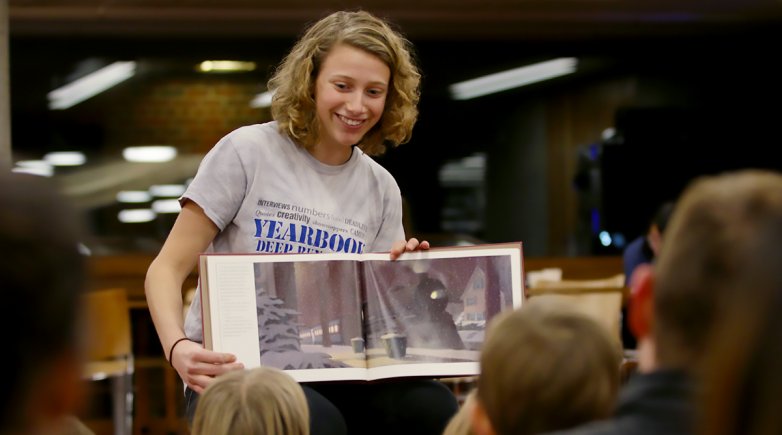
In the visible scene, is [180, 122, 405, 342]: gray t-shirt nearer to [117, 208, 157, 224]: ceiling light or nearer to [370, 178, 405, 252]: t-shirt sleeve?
[370, 178, 405, 252]: t-shirt sleeve

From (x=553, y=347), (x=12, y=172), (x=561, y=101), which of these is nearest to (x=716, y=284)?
(x=553, y=347)

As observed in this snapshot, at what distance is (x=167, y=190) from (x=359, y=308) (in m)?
6.43

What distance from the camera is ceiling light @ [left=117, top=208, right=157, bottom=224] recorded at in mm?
8314

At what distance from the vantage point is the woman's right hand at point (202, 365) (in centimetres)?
214

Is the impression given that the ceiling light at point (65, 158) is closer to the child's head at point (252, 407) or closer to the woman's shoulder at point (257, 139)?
the woman's shoulder at point (257, 139)

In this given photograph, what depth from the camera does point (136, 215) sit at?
8.34 meters

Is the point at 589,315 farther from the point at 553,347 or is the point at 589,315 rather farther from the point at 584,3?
the point at 584,3

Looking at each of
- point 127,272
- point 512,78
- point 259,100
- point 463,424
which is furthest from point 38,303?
point 512,78

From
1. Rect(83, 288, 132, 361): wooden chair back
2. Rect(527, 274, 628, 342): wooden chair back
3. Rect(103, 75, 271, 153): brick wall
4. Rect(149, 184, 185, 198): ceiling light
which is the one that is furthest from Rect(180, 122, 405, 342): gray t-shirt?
Rect(103, 75, 271, 153): brick wall

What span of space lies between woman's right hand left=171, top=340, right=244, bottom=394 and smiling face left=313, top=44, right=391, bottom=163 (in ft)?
1.86

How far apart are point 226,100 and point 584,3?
2.83 metres

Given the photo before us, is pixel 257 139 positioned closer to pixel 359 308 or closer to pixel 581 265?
pixel 359 308

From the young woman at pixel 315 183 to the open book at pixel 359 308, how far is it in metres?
0.07

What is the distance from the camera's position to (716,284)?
867 mm
